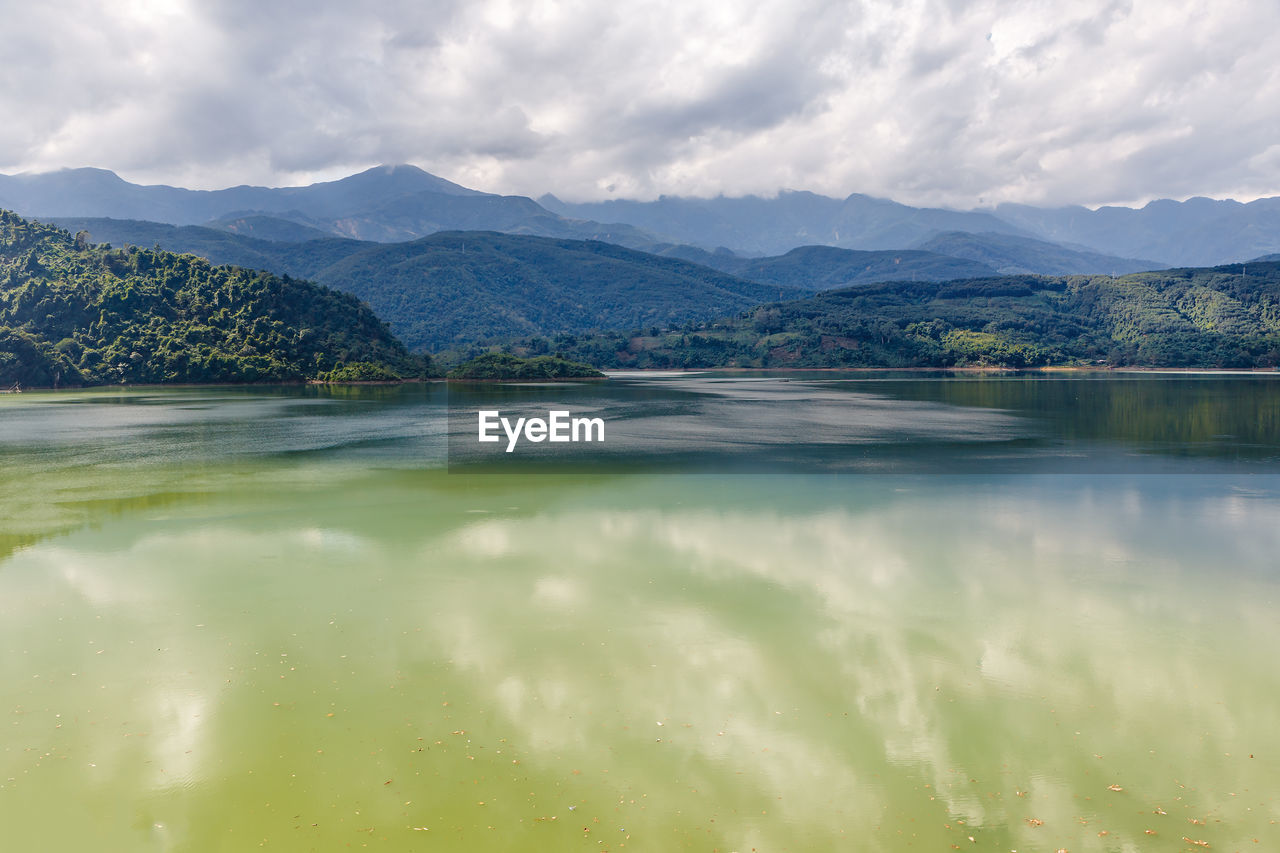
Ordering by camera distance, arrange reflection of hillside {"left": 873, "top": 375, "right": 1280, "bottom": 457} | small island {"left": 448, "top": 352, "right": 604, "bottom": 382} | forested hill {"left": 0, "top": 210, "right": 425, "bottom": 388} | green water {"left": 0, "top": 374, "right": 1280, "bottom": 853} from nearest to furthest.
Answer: green water {"left": 0, "top": 374, "right": 1280, "bottom": 853}, reflection of hillside {"left": 873, "top": 375, "right": 1280, "bottom": 457}, forested hill {"left": 0, "top": 210, "right": 425, "bottom": 388}, small island {"left": 448, "top": 352, "right": 604, "bottom": 382}

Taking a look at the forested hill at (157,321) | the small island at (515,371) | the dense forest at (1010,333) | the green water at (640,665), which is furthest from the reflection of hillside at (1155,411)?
the forested hill at (157,321)

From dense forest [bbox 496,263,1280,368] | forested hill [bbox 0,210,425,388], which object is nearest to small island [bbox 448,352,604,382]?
forested hill [bbox 0,210,425,388]

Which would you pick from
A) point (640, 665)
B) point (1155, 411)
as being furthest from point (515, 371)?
point (640, 665)

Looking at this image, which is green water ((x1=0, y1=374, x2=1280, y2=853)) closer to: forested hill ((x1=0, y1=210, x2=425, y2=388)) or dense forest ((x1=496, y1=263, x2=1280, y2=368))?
forested hill ((x1=0, y1=210, x2=425, y2=388))

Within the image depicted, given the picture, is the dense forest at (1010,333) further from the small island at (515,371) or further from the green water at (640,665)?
the green water at (640,665)

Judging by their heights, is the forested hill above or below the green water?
above

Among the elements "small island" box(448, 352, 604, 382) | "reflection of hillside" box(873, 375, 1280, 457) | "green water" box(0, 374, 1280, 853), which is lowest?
"green water" box(0, 374, 1280, 853)
